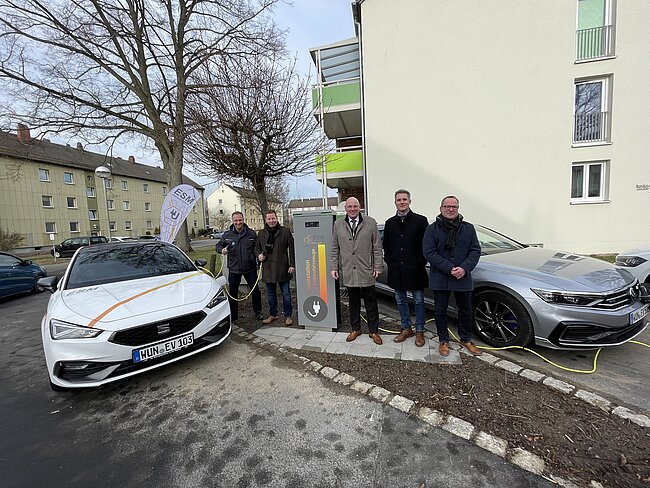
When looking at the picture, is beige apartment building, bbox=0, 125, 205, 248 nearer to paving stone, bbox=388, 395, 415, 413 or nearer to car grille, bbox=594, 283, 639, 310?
paving stone, bbox=388, 395, 415, 413

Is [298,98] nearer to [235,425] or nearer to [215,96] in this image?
[215,96]

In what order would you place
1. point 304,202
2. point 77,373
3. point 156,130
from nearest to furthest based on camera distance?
1. point 77,373
2. point 156,130
3. point 304,202

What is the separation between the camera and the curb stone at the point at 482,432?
6.31 feet

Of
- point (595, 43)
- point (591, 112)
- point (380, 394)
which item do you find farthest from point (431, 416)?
point (595, 43)

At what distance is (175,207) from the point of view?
21.5 feet

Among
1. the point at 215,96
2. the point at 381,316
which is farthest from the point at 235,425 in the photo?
the point at 215,96

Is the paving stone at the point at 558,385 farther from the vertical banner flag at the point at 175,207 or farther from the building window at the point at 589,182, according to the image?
the building window at the point at 589,182

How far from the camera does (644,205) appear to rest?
32.4ft

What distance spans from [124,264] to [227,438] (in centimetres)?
291

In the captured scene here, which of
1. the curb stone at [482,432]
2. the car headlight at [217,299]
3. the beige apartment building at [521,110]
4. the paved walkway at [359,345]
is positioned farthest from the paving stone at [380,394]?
the beige apartment building at [521,110]

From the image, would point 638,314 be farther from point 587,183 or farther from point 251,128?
point 587,183

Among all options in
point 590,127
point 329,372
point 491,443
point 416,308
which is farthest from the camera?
point 590,127

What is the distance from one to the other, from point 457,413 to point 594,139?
40.9 ft

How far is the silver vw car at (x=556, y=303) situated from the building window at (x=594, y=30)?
35.3 ft
